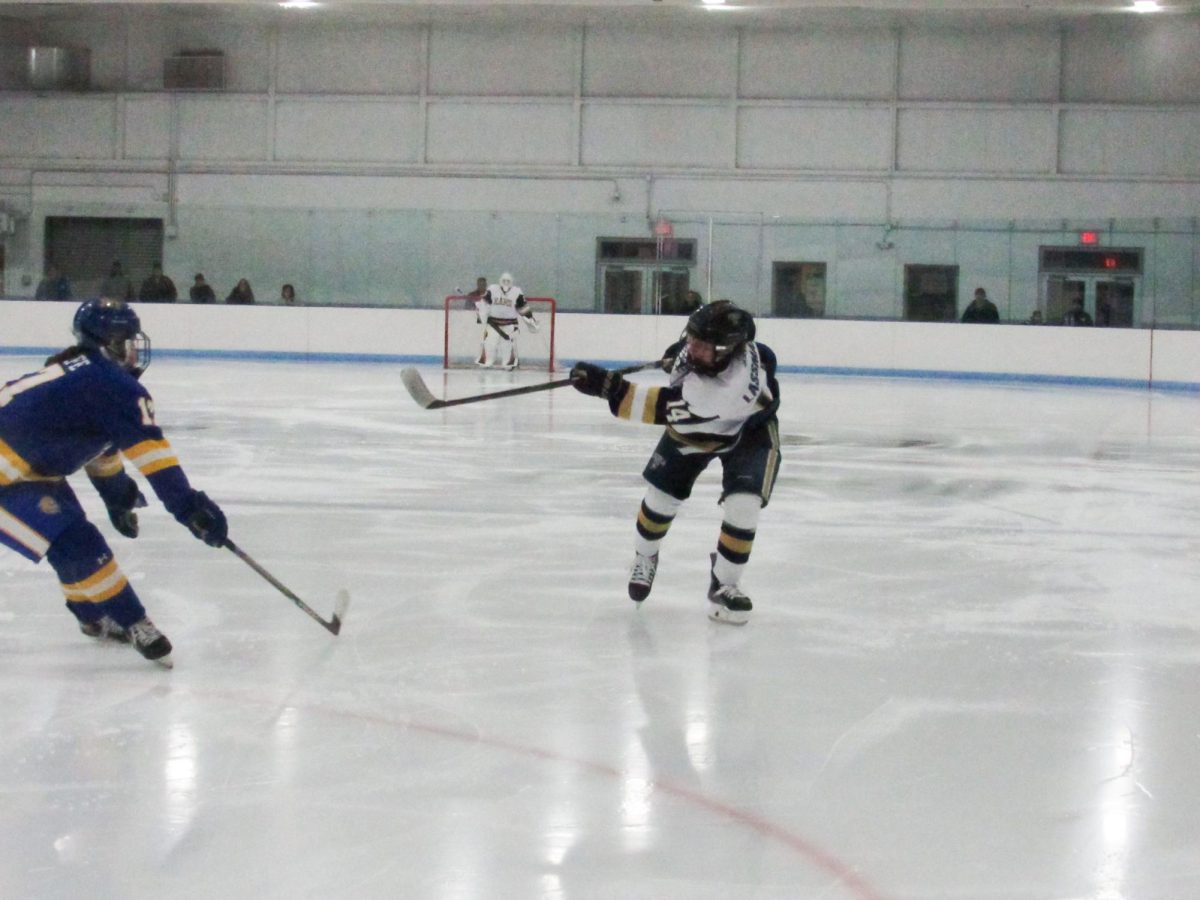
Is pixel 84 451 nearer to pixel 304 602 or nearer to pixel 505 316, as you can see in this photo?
pixel 304 602

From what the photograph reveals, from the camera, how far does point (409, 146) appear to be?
65.8 ft

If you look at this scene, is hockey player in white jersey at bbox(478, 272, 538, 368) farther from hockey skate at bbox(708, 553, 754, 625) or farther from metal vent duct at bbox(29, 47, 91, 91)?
hockey skate at bbox(708, 553, 754, 625)

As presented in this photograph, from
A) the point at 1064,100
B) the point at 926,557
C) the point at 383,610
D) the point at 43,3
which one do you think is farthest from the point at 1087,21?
the point at 383,610

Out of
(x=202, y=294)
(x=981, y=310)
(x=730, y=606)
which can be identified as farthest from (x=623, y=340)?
(x=730, y=606)

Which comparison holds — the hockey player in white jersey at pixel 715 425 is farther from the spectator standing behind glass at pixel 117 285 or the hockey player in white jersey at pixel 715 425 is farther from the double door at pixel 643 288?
the spectator standing behind glass at pixel 117 285

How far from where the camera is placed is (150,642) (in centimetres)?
354

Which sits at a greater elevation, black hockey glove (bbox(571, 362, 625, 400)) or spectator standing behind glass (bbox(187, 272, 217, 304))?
spectator standing behind glass (bbox(187, 272, 217, 304))

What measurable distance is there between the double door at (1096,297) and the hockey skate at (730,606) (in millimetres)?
13613

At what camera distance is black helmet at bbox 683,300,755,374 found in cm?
396

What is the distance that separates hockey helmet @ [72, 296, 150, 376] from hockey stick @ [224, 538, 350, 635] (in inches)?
19.6

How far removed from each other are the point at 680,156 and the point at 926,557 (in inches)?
590

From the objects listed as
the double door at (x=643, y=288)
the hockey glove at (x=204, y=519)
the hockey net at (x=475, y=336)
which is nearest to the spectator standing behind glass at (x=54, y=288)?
the hockey net at (x=475, y=336)

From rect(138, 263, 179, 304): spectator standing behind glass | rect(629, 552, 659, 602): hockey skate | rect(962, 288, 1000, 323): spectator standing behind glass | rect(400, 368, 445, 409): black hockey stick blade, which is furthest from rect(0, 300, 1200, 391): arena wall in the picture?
rect(629, 552, 659, 602): hockey skate

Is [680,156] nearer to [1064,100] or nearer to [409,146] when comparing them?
[409,146]
